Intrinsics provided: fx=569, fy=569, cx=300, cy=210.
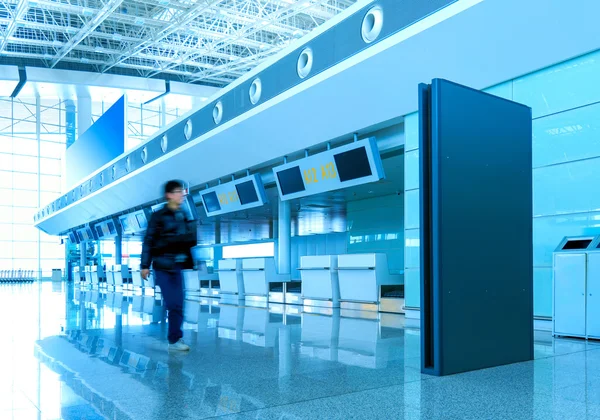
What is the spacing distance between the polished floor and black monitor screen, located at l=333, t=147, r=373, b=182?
389 centimetres

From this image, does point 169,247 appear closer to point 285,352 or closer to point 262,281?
point 285,352

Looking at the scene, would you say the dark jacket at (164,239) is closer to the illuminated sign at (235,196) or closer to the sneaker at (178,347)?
the sneaker at (178,347)

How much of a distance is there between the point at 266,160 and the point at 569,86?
7525 millimetres

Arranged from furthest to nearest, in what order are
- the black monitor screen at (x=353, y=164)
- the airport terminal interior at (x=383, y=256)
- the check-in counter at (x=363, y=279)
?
1. the check-in counter at (x=363, y=279)
2. the black monitor screen at (x=353, y=164)
3. the airport terminal interior at (x=383, y=256)

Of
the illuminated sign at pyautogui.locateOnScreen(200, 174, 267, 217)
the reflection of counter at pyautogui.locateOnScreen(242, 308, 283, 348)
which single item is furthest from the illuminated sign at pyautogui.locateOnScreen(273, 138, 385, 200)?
the reflection of counter at pyautogui.locateOnScreen(242, 308, 283, 348)

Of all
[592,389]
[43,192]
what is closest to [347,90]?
[592,389]

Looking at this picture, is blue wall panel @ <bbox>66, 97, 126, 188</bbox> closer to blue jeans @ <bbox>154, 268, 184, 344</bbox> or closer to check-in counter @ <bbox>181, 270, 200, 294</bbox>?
check-in counter @ <bbox>181, 270, 200, 294</bbox>

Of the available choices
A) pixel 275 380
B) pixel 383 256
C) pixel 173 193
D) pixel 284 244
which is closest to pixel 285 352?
pixel 275 380

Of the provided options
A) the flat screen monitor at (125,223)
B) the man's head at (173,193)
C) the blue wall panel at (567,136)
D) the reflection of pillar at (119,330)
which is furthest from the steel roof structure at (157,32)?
the man's head at (173,193)

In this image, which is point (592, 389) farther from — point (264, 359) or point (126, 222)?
point (126, 222)

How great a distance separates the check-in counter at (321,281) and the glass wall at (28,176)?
1359 inches

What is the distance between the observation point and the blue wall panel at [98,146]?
2148 centimetres

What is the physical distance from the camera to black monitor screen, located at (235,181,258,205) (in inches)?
572

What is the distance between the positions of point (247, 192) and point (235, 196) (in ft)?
2.12
